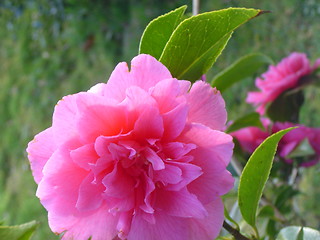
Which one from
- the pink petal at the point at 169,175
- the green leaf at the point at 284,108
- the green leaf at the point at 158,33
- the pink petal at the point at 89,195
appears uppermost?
the green leaf at the point at 158,33

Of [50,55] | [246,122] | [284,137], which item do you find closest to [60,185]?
[246,122]

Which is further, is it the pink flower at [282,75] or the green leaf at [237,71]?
the pink flower at [282,75]

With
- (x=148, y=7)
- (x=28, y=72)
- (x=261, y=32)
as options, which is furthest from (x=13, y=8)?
(x=261, y=32)

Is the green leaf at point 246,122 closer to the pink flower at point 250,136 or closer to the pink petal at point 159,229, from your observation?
the pink flower at point 250,136

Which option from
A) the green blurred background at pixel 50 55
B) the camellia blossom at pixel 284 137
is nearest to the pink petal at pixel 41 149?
the camellia blossom at pixel 284 137

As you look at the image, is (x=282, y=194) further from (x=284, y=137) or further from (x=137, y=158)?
(x=137, y=158)

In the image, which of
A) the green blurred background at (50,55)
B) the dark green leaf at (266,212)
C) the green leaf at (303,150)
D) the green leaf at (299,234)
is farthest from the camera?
the green blurred background at (50,55)

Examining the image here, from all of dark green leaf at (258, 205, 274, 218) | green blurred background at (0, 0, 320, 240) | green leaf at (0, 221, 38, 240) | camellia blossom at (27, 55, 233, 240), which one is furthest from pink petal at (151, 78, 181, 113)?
green blurred background at (0, 0, 320, 240)
